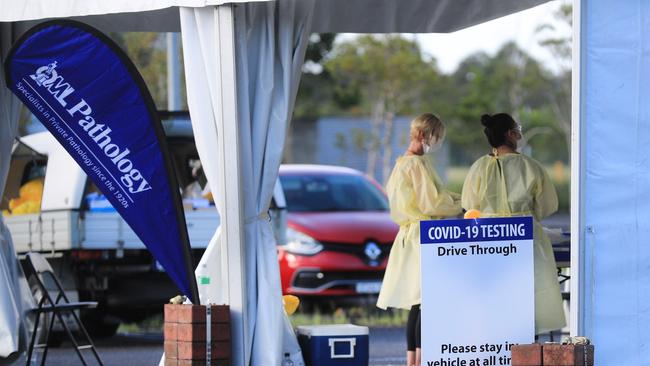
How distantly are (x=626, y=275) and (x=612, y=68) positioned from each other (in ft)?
4.01

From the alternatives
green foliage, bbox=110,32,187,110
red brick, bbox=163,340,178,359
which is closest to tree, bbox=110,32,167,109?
green foliage, bbox=110,32,187,110

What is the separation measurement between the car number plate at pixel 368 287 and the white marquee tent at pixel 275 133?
16.8 feet

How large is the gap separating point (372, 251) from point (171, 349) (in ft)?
22.8

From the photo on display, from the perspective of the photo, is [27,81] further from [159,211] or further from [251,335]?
[251,335]

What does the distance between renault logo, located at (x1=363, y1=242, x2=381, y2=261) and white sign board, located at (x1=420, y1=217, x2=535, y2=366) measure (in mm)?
6817

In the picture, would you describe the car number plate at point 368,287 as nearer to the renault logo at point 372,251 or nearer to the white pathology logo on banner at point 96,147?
the renault logo at point 372,251

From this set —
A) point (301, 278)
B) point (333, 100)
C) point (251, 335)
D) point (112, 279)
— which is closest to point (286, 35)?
point (251, 335)

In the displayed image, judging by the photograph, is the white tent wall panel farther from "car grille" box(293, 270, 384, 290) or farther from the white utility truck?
"car grille" box(293, 270, 384, 290)

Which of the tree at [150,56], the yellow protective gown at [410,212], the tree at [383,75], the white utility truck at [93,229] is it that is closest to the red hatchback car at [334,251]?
the white utility truck at [93,229]

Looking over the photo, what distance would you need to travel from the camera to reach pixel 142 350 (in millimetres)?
13047

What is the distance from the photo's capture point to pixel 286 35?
878cm

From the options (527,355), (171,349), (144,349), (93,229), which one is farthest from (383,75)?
(527,355)

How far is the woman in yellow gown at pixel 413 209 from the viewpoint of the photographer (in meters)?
9.38

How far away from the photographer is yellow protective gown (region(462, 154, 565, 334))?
29.1 feet
